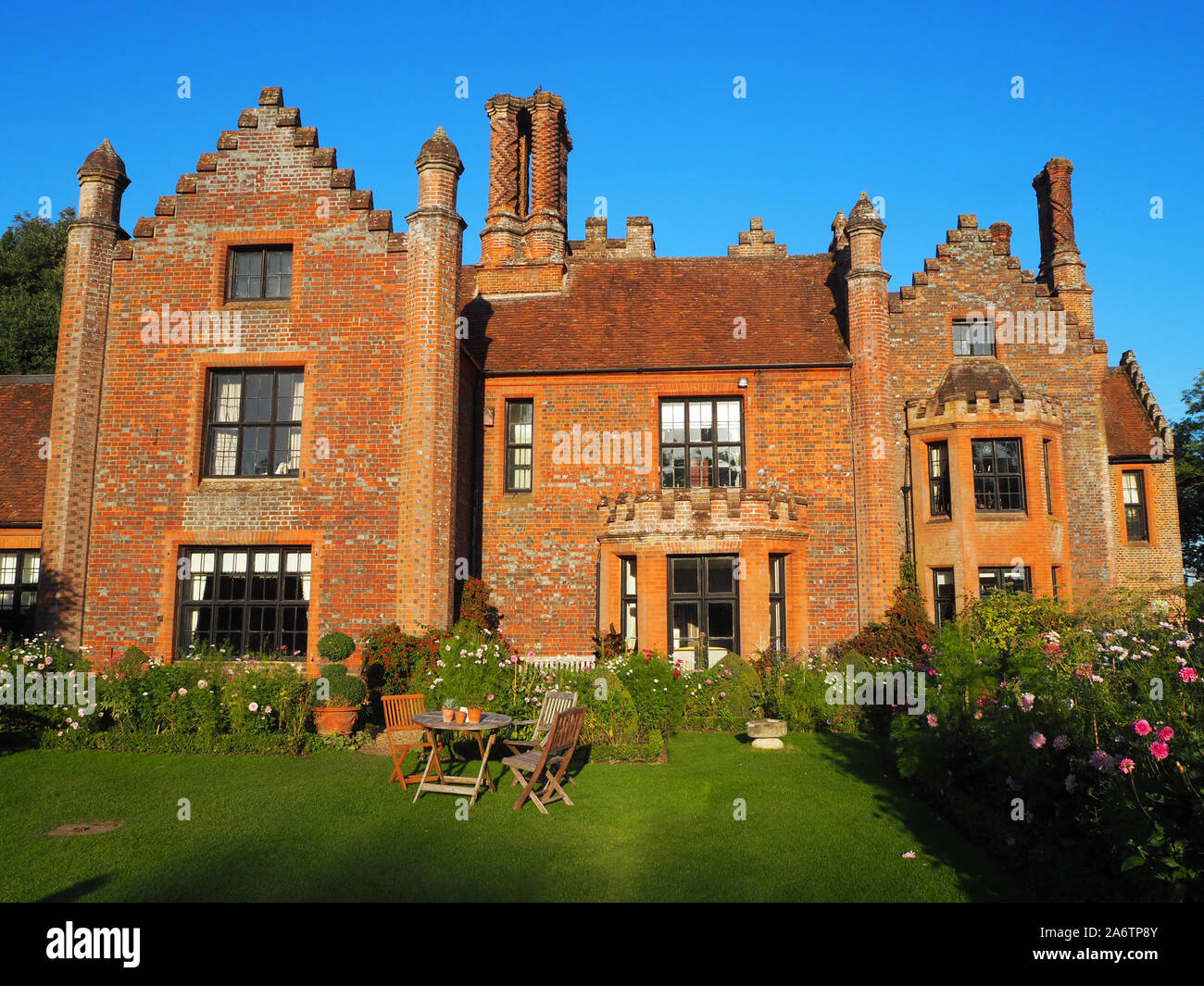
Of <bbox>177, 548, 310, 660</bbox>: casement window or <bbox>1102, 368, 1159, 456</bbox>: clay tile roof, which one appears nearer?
<bbox>177, 548, 310, 660</bbox>: casement window

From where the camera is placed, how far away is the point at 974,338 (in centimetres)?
1933

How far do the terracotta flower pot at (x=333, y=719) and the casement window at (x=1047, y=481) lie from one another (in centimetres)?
1524

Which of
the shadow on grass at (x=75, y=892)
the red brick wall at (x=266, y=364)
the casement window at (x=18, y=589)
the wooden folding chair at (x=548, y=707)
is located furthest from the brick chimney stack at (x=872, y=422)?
the casement window at (x=18, y=589)

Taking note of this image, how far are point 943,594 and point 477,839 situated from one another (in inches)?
539

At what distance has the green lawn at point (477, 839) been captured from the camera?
6242 millimetres

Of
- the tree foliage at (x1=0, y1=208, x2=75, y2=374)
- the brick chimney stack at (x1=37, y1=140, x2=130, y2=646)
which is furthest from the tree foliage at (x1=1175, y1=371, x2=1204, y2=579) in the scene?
the tree foliage at (x1=0, y1=208, x2=75, y2=374)

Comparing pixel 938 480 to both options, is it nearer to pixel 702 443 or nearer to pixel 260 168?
pixel 702 443

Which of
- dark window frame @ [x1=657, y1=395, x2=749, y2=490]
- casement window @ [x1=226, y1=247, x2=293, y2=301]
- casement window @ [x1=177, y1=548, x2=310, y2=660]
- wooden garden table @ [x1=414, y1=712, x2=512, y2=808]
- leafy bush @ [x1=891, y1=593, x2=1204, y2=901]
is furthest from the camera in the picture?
dark window frame @ [x1=657, y1=395, x2=749, y2=490]

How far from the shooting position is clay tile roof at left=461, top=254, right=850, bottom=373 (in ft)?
61.2

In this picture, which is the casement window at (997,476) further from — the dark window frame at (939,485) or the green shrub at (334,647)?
the green shrub at (334,647)

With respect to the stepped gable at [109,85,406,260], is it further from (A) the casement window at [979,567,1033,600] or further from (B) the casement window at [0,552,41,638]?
(A) the casement window at [979,567,1033,600]

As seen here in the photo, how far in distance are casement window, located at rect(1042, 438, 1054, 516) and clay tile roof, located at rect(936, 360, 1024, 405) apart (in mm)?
1341

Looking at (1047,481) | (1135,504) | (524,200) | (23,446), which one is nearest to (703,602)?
(1047,481)
